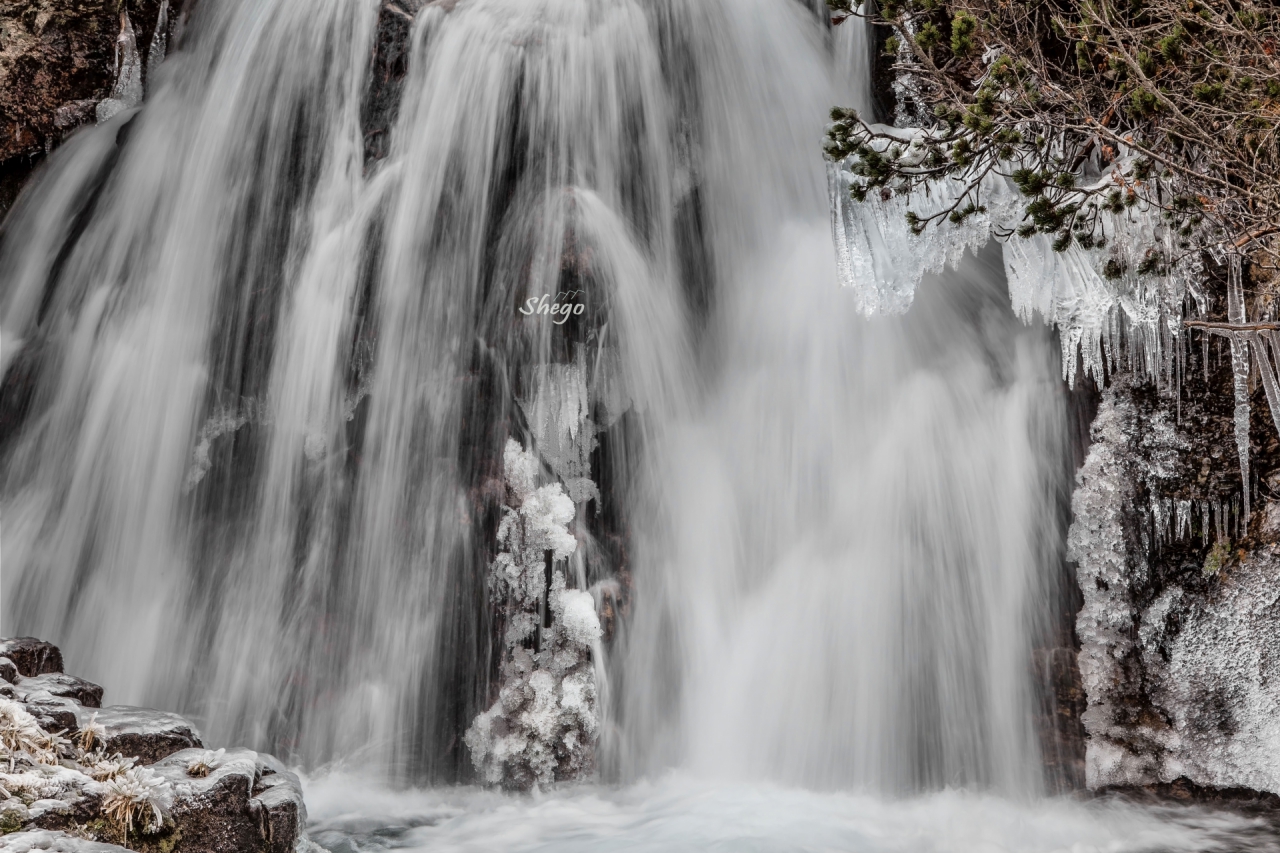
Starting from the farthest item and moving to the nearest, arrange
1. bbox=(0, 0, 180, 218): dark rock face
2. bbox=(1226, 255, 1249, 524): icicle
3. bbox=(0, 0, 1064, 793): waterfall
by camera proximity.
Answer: bbox=(0, 0, 180, 218): dark rock face < bbox=(0, 0, 1064, 793): waterfall < bbox=(1226, 255, 1249, 524): icicle

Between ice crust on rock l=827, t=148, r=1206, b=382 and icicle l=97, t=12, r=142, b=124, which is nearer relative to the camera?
ice crust on rock l=827, t=148, r=1206, b=382

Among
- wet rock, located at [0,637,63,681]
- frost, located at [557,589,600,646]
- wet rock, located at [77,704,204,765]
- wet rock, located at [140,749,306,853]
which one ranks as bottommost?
wet rock, located at [140,749,306,853]

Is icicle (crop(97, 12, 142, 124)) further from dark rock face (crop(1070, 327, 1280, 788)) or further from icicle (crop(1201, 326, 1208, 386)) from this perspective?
icicle (crop(1201, 326, 1208, 386))

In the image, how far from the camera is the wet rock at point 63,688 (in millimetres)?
4586

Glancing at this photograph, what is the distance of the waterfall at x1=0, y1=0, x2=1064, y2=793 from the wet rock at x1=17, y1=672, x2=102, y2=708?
2174mm

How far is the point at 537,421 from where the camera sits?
7.12 m

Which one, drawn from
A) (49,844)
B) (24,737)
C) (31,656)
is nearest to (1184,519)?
(49,844)

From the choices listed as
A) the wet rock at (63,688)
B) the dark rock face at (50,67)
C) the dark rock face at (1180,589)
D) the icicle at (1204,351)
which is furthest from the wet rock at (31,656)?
the icicle at (1204,351)

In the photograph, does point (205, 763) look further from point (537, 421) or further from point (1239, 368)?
point (1239, 368)

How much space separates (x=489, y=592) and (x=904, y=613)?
299cm

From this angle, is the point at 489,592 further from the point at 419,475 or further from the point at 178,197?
the point at 178,197

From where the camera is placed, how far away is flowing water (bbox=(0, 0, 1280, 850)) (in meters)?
6.20

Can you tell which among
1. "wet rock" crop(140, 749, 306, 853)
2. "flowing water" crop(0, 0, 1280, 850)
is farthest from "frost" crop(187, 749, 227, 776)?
"flowing water" crop(0, 0, 1280, 850)

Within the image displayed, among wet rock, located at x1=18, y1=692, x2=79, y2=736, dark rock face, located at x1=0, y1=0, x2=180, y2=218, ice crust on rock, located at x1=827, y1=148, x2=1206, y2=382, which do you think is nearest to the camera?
wet rock, located at x1=18, y1=692, x2=79, y2=736
